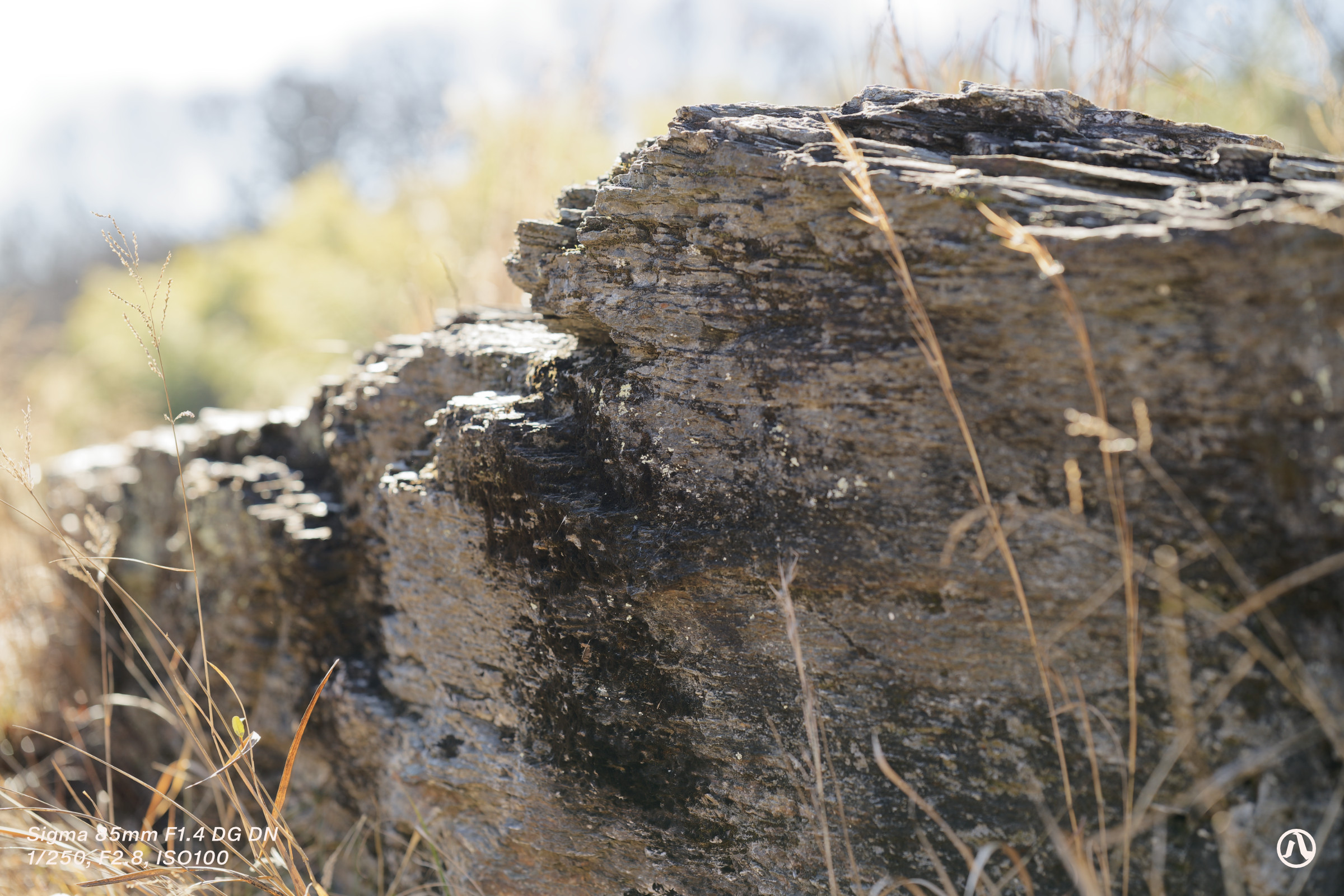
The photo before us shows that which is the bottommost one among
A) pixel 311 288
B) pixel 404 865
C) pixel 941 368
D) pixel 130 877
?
pixel 404 865

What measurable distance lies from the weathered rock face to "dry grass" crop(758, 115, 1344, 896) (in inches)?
0.5

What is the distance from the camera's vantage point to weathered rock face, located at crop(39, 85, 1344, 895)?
1177mm

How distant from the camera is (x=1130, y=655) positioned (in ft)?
3.95

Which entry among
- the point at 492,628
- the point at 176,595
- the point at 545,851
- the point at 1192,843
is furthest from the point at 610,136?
the point at 1192,843

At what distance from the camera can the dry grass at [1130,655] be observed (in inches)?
44.6

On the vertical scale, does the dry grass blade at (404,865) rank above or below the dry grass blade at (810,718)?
below

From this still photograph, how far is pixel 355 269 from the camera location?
8188 mm

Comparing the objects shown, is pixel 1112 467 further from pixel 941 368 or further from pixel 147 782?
pixel 147 782

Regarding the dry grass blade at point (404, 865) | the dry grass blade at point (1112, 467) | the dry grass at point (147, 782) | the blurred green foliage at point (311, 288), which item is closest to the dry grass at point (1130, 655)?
the dry grass blade at point (1112, 467)

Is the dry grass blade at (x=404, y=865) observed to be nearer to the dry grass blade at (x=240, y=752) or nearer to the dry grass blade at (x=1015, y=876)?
the dry grass blade at (x=240, y=752)

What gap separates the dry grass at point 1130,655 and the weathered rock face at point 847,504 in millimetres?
14

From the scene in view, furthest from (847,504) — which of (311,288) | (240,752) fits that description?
(311,288)

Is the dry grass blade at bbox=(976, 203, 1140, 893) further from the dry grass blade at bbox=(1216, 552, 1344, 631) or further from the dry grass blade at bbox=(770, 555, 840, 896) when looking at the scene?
the dry grass blade at bbox=(770, 555, 840, 896)

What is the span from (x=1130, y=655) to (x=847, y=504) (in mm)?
484
